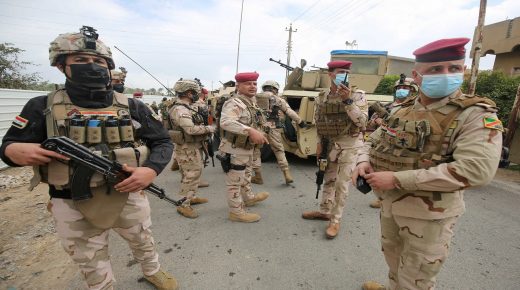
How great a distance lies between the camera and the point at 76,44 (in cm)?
149

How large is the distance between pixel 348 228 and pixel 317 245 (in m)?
0.56

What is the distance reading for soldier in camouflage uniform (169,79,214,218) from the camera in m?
3.36

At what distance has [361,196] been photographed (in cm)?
402

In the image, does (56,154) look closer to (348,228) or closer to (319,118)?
(319,118)

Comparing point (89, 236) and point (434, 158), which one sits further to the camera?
point (89, 236)

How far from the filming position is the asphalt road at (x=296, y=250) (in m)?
2.17

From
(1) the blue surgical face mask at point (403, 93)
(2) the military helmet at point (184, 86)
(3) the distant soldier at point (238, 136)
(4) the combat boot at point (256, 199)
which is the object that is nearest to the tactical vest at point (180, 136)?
(2) the military helmet at point (184, 86)

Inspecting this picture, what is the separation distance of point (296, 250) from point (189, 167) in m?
1.77

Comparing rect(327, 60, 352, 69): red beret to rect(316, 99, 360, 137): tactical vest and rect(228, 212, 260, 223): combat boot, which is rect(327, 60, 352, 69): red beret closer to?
rect(316, 99, 360, 137): tactical vest

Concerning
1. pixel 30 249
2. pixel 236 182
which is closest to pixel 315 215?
pixel 236 182

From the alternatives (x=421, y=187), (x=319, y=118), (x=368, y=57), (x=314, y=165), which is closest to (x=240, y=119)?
(x=319, y=118)

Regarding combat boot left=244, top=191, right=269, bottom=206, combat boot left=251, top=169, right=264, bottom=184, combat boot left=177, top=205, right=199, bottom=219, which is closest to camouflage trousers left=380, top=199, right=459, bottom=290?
combat boot left=244, top=191, right=269, bottom=206

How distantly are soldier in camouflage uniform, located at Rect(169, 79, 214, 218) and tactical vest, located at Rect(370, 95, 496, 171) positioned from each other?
95.3 inches

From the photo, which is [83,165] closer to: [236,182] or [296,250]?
[236,182]
